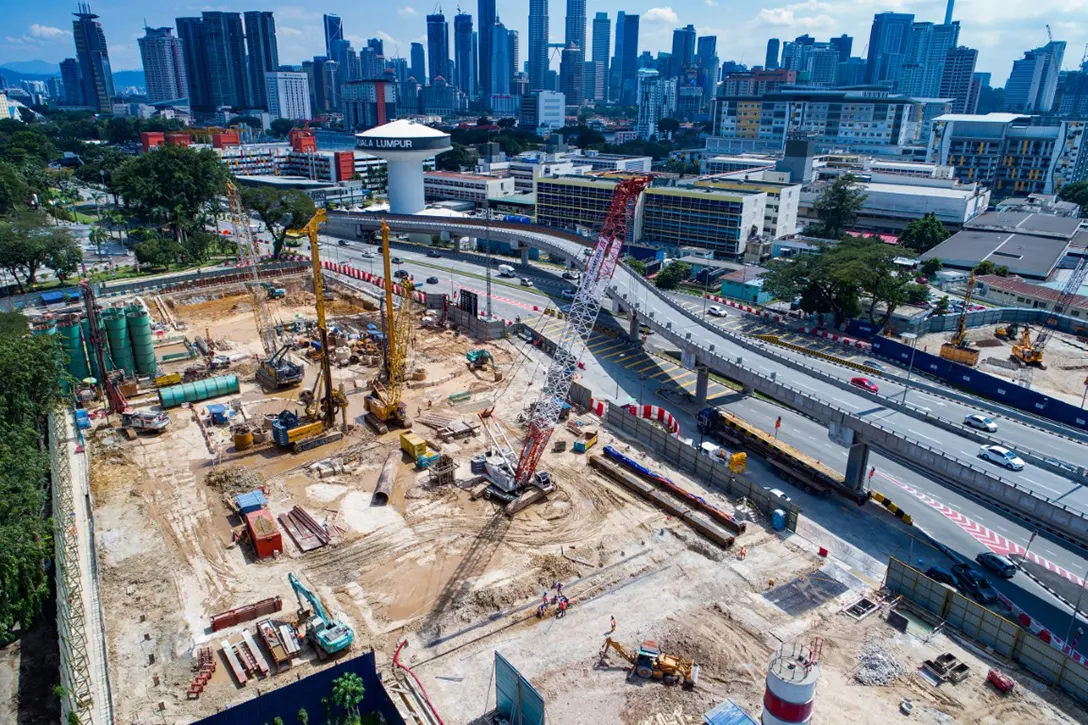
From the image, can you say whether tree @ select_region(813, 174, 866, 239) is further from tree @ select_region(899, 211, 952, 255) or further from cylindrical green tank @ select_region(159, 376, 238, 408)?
cylindrical green tank @ select_region(159, 376, 238, 408)

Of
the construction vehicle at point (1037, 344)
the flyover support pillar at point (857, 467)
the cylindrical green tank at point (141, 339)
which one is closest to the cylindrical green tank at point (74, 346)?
the cylindrical green tank at point (141, 339)

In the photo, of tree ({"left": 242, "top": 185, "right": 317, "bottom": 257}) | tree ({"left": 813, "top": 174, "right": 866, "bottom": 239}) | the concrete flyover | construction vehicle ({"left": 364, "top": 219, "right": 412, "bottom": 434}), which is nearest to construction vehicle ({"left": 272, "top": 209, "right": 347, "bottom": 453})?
construction vehicle ({"left": 364, "top": 219, "right": 412, "bottom": 434})

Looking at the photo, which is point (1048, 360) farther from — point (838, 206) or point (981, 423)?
point (838, 206)

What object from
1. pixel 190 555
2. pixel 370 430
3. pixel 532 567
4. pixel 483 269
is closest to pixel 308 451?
pixel 370 430

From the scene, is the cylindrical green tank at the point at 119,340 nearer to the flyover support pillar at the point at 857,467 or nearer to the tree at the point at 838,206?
the flyover support pillar at the point at 857,467

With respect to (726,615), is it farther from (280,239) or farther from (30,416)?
(280,239)

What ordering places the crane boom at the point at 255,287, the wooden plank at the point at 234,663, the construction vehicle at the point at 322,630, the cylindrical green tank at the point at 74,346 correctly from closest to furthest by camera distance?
the wooden plank at the point at 234,663, the construction vehicle at the point at 322,630, the cylindrical green tank at the point at 74,346, the crane boom at the point at 255,287
